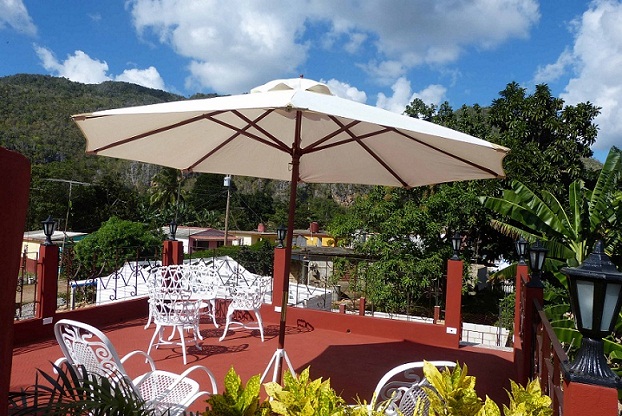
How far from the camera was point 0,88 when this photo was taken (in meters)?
58.2

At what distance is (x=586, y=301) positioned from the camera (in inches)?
65.9

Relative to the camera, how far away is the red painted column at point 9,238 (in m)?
1.30

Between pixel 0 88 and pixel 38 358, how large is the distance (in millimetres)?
66637

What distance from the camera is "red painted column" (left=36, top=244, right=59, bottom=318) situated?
554 cm

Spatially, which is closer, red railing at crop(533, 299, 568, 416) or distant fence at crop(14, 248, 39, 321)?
red railing at crop(533, 299, 568, 416)

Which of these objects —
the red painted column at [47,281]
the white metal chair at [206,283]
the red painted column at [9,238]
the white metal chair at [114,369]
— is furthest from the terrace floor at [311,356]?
the red painted column at [9,238]

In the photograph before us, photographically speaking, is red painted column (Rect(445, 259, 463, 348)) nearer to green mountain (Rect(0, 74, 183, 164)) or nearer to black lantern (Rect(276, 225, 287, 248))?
black lantern (Rect(276, 225, 287, 248))

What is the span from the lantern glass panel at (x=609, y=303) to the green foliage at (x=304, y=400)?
0.99m

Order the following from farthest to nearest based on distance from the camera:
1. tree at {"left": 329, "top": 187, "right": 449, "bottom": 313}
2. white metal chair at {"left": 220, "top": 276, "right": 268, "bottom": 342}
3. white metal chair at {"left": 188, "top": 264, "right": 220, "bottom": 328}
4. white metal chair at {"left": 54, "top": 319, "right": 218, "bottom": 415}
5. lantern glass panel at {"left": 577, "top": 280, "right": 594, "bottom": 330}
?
tree at {"left": 329, "top": 187, "right": 449, "bottom": 313}, white metal chair at {"left": 188, "top": 264, "right": 220, "bottom": 328}, white metal chair at {"left": 220, "top": 276, "right": 268, "bottom": 342}, white metal chair at {"left": 54, "top": 319, "right": 218, "bottom": 415}, lantern glass panel at {"left": 577, "top": 280, "right": 594, "bottom": 330}

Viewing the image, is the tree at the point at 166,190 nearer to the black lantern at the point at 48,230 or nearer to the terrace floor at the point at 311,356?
the terrace floor at the point at 311,356

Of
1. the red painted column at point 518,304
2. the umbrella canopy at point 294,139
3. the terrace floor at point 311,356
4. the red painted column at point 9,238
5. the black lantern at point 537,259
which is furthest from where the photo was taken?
the red painted column at point 518,304

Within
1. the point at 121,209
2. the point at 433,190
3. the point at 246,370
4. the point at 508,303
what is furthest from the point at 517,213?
the point at 121,209

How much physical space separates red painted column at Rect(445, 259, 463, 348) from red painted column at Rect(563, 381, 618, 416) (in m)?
4.40

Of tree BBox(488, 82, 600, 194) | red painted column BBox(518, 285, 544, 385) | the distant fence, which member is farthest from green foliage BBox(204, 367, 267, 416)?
tree BBox(488, 82, 600, 194)
